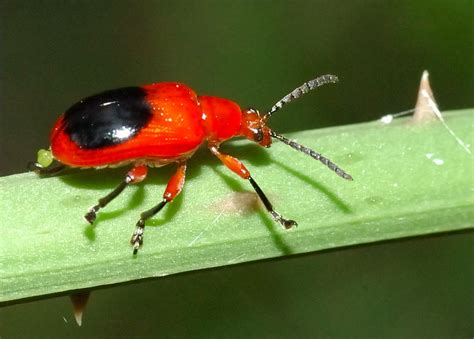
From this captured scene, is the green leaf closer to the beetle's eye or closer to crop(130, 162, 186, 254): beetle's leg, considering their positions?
crop(130, 162, 186, 254): beetle's leg

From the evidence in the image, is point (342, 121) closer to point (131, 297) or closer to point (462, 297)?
point (462, 297)

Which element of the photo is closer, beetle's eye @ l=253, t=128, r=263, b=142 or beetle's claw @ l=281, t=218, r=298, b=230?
beetle's claw @ l=281, t=218, r=298, b=230

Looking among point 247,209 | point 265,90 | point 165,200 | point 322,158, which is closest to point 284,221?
point 247,209

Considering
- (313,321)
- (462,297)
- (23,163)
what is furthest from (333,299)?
(23,163)

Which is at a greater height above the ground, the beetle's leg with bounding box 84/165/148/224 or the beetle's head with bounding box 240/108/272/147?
the beetle's leg with bounding box 84/165/148/224

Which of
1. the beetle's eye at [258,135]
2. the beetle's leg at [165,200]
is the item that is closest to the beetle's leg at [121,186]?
the beetle's leg at [165,200]

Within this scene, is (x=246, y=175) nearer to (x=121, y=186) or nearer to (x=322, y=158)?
(x=322, y=158)

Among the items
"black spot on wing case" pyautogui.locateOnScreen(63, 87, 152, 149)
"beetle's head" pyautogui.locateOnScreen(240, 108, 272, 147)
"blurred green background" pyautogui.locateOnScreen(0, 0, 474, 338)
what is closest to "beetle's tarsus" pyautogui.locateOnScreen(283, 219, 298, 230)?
"beetle's head" pyautogui.locateOnScreen(240, 108, 272, 147)
